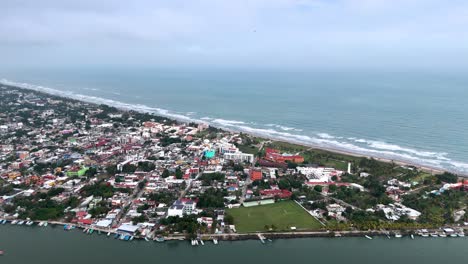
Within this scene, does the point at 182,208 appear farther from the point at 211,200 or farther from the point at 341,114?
the point at 341,114

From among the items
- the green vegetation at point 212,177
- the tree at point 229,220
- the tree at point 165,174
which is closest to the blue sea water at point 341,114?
the green vegetation at point 212,177

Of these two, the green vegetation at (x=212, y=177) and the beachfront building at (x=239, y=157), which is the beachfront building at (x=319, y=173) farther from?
the green vegetation at (x=212, y=177)

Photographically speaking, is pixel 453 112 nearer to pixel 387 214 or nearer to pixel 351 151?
pixel 351 151

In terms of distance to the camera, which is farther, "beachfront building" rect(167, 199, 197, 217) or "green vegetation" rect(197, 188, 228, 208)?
"green vegetation" rect(197, 188, 228, 208)

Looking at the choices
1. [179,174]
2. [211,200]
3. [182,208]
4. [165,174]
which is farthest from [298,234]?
[165,174]

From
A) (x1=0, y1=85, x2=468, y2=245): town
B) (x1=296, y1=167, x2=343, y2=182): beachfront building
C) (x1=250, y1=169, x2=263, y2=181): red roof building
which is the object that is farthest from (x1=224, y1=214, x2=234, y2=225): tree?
(x1=296, y1=167, x2=343, y2=182): beachfront building

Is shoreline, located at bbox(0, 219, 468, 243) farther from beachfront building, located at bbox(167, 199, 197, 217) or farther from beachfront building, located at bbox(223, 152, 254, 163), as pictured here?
beachfront building, located at bbox(223, 152, 254, 163)
